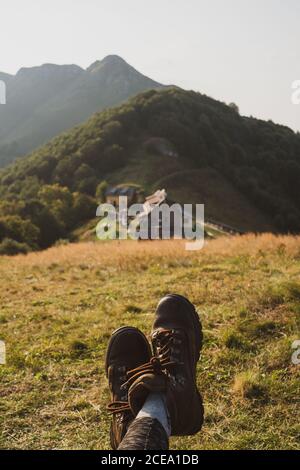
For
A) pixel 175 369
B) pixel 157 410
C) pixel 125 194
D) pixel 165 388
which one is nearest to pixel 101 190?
pixel 125 194

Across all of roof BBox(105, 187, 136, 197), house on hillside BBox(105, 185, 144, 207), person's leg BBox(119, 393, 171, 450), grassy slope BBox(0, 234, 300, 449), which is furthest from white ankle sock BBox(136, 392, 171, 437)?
roof BBox(105, 187, 136, 197)

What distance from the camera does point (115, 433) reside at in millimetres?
3113

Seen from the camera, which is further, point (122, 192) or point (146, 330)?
point (122, 192)

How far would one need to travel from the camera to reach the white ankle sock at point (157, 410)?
2796 mm

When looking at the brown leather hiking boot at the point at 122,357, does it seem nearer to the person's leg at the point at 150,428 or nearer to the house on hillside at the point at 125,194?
the person's leg at the point at 150,428

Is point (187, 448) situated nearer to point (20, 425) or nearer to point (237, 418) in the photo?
point (237, 418)

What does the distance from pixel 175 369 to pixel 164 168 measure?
7629 cm

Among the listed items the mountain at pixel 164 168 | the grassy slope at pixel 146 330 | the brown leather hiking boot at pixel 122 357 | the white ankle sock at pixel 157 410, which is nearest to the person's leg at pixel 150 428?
the white ankle sock at pixel 157 410

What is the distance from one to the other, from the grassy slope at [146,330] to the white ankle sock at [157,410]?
0.59 m

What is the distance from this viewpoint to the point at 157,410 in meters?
2.88

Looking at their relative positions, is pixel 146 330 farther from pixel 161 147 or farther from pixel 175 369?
pixel 161 147

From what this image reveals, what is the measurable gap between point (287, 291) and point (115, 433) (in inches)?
149

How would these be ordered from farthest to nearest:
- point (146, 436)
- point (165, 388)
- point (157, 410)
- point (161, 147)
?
1. point (161, 147)
2. point (165, 388)
3. point (157, 410)
4. point (146, 436)
